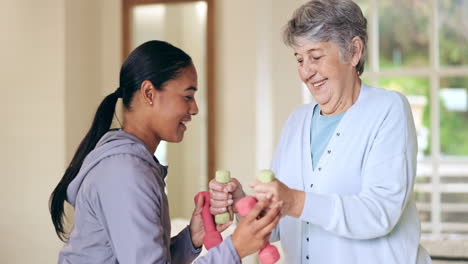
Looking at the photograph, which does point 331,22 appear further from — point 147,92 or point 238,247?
point 238,247

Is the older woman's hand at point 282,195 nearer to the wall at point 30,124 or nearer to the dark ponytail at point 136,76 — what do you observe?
the dark ponytail at point 136,76

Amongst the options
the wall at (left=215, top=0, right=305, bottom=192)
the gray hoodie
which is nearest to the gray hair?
the gray hoodie

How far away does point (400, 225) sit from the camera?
1.62 metres

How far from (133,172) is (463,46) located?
257cm

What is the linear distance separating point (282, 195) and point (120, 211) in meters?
0.38

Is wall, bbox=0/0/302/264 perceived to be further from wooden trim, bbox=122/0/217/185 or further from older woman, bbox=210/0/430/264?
older woman, bbox=210/0/430/264

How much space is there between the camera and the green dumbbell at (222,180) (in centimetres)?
167

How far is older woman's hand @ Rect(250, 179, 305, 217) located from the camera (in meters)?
1.39

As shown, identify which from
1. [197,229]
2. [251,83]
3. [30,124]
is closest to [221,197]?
[197,229]

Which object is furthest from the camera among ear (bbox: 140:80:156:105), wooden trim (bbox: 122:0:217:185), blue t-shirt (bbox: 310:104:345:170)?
wooden trim (bbox: 122:0:217:185)

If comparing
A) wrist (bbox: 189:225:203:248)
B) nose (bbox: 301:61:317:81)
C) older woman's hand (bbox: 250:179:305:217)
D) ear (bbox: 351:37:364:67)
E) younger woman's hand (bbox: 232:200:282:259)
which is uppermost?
ear (bbox: 351:37:364:67)

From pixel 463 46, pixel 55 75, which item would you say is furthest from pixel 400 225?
pixel 55 75

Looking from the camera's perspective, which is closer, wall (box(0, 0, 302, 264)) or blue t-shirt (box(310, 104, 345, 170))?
blue t-shirt (box(310, 104, 345, 170))

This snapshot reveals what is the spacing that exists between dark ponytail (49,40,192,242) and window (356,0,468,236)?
6.86ft
